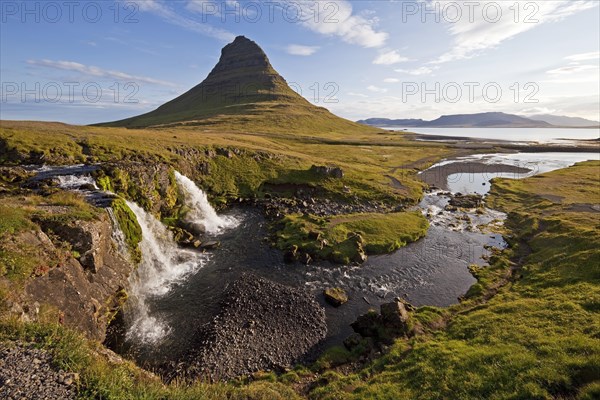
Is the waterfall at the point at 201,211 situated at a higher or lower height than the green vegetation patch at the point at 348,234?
higher

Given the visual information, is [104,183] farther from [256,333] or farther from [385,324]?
[385,324]

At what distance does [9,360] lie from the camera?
1143 centimetres

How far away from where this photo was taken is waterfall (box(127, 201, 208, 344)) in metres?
26.0

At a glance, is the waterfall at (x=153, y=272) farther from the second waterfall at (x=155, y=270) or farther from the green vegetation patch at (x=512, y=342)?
the green vegetation patch at (x=512, y=342)

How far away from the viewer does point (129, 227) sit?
1350 inches

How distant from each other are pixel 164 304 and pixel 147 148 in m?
42.5

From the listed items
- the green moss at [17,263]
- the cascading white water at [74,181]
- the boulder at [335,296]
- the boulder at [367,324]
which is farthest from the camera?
the cascading white water at [74,181]

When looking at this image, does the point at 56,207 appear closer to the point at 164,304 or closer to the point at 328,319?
the point at 164,304

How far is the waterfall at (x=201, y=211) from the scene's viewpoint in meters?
51.2

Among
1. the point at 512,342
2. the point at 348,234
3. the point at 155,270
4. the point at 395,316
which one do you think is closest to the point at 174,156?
the point at 155,270

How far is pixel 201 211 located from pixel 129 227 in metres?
19.9

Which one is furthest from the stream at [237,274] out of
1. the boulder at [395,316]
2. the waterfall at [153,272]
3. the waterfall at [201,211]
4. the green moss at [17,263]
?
the green moss at [17,263]

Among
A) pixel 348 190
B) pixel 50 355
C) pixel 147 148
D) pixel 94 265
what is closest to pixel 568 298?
pixel 50 355

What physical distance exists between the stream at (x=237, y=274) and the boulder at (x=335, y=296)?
2.01ft
